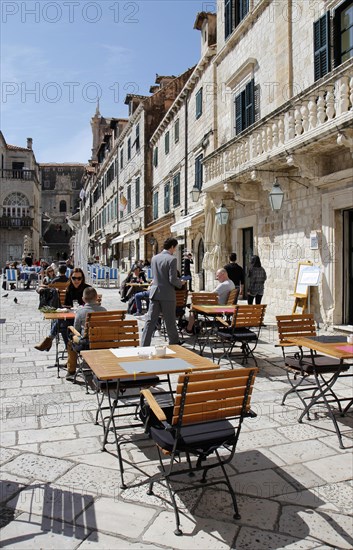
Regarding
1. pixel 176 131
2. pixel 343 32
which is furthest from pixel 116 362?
pixel 176 131

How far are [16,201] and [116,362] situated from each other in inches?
2179

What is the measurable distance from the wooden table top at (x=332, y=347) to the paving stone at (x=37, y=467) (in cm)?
246

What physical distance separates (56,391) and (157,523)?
3.14m

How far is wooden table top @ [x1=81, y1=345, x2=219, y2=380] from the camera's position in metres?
3.46

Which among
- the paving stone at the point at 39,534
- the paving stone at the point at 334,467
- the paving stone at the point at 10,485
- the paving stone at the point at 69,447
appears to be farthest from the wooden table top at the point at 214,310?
the paving stone at the point at 39,534

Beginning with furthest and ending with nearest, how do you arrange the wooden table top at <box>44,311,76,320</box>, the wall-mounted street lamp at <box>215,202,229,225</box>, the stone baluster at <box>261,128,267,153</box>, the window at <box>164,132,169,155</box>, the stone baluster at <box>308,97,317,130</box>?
the window at <box>164,132,169,155</box>, the wall-mounted street lamp at <box>215,202,229,225</box>, the stone baluster at <box>261,128,267,153</box>, the stone baluster at <box>308,97,317,130</box>, the wooden table top at <box>44,311,76,320</box>

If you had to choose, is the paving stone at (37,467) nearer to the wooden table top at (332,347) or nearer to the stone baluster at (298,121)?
the wooden table top at (332,347)

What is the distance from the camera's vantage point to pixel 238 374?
299 centimetres

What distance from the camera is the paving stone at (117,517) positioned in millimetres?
2695

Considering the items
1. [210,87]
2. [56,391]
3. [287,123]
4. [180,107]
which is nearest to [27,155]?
[180,107]

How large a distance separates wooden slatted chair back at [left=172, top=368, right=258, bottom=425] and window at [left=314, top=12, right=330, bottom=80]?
8.75m

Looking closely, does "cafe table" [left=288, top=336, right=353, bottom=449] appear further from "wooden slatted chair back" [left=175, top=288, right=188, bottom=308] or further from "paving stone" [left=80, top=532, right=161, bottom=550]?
"wooden slatted chair back" [left=175, top=288, right=188, bottom=308]

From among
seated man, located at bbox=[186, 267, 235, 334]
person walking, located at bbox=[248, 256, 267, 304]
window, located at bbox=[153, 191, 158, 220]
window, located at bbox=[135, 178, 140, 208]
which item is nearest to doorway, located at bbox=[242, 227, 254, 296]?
person walking, located at bbox=[248, 256, 267, 304]

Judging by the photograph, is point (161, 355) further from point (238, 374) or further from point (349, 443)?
point (349, 443)
